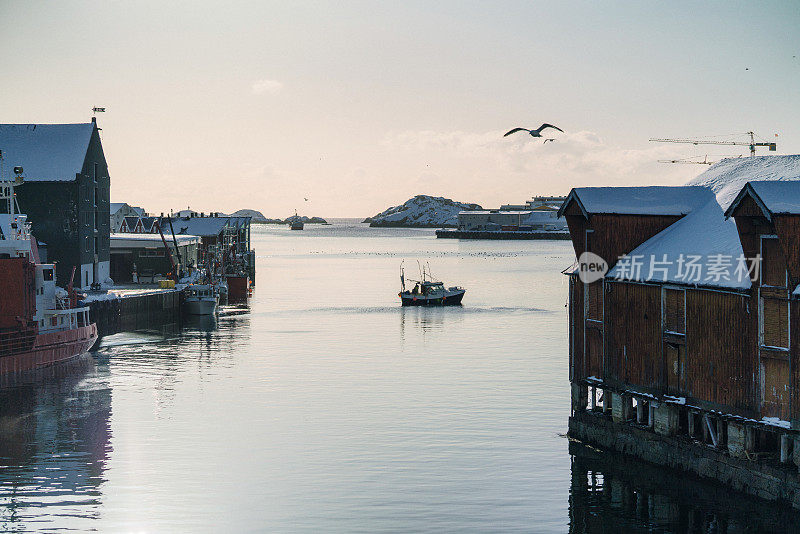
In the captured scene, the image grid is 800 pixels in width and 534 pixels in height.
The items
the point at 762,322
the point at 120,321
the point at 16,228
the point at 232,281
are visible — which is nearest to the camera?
the point at 762,322

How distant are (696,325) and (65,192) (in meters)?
75.2

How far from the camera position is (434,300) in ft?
411

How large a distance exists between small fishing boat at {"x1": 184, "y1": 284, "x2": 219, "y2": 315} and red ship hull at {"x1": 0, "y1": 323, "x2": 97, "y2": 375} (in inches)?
1151

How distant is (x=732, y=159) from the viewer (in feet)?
158

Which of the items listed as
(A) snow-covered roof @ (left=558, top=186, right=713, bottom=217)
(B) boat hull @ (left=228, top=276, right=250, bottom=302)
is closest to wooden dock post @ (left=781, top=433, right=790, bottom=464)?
(A) snow-covered roof @ (left=558, top=186, right=713, bottom=217)

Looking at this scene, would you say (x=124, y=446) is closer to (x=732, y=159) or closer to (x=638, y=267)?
(x=638, y=267)

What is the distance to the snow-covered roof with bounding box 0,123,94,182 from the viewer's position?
96.4m

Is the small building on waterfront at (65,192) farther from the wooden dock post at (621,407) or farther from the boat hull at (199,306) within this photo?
the wooden dock post at (621,407)

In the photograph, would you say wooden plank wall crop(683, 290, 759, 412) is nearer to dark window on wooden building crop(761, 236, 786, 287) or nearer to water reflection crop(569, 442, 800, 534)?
dark window on wooden building crop(761, 236, 786, 287)

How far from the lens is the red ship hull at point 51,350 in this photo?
6288 centimetres

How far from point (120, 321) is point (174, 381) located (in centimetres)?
2594

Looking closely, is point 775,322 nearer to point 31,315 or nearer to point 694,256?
point 694,256

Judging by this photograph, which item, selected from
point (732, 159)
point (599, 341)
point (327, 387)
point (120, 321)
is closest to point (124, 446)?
point (327, 387)

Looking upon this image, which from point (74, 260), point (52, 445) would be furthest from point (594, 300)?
point (74, 260)
